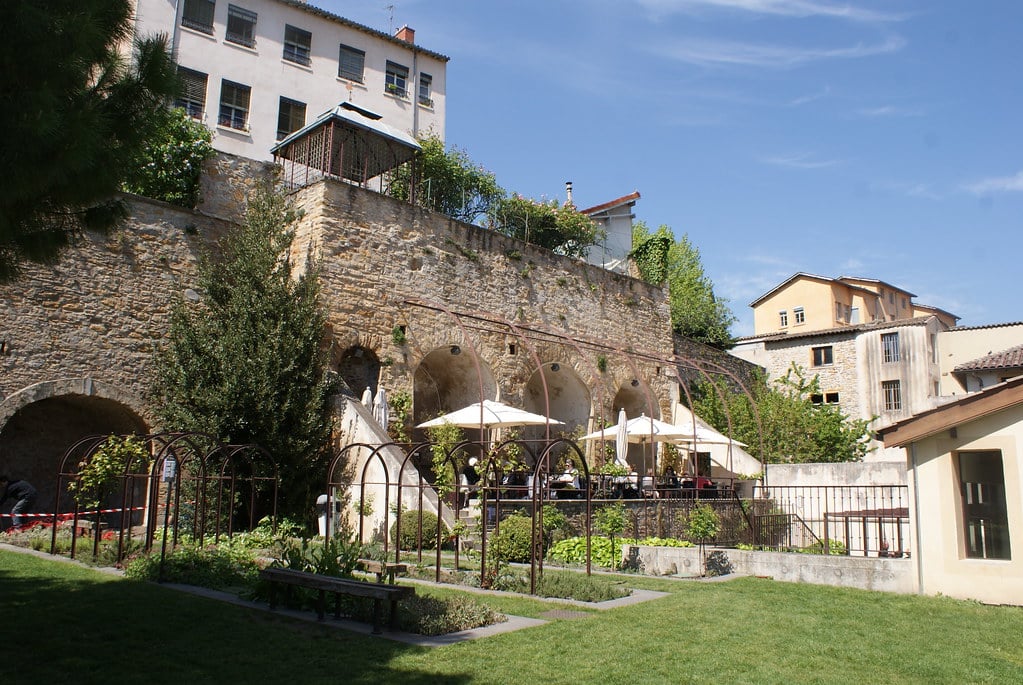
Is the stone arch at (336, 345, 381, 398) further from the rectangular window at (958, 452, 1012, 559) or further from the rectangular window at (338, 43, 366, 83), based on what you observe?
the rectangular window at (338, 43, 366, 83)

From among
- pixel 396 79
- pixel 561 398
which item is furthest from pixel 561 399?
pixel 396 79

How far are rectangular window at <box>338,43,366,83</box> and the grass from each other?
20.2m

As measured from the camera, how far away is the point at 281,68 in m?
24.0

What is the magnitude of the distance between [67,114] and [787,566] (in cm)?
913

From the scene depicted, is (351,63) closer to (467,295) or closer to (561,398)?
(467,295)

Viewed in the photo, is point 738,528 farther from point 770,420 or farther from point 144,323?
point 144,323

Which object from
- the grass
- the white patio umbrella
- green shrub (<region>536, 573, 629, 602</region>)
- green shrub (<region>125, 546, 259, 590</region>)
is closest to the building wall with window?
the grass

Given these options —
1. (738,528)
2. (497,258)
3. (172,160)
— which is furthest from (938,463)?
(172,160)

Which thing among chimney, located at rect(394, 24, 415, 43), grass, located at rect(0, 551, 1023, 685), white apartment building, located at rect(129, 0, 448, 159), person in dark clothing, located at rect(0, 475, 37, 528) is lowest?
grass, located at rect(0, 551, 1023, 685)

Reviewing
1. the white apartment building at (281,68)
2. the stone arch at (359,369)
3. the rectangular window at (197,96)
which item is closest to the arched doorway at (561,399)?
the stone arch at (359,369)

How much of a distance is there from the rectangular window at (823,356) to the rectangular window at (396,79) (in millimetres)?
18570

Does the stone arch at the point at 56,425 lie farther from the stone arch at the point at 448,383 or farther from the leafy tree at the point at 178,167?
the stone arch at the point at 448,383

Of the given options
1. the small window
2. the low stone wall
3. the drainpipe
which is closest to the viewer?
the drainpipe

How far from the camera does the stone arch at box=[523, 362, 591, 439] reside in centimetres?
2039
